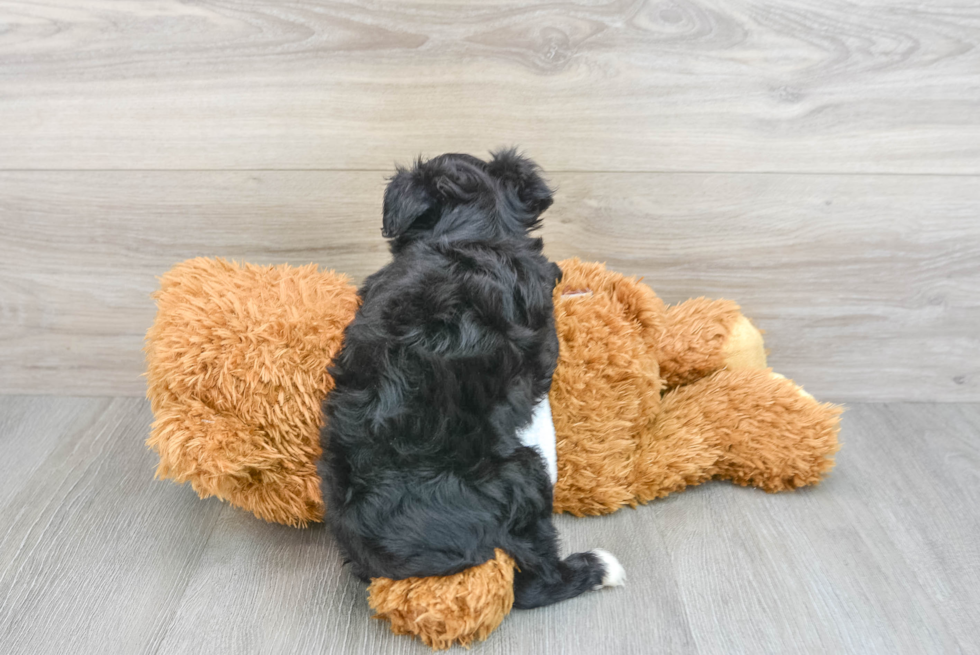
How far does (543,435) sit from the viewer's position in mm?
923

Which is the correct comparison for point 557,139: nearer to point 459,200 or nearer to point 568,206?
point 568,206

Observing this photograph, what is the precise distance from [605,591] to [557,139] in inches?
29.0

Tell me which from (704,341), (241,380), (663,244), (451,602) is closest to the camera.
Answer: (451,602)

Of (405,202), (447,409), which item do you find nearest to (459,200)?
(405,202)

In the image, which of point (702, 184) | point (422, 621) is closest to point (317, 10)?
point (702, 184)

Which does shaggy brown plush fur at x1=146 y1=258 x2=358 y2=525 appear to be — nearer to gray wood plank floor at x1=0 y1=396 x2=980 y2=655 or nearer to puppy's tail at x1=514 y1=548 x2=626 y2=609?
gray wood plank floor at x1=0 y1=396 x2=980 y2=655

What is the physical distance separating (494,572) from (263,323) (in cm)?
44

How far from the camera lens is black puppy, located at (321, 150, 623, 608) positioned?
0.82 metres

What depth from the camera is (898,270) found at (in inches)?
50.6

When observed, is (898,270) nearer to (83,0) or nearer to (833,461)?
(833,461)

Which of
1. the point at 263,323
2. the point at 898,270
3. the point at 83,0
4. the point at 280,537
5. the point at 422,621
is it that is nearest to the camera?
the point at 422,621

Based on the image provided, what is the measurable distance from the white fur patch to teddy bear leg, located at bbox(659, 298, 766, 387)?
0.29 m

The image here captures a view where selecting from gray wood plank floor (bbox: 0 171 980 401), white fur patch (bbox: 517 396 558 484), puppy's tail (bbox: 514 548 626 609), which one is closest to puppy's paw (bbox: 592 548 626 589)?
puppy's tail (bbox: 514 548 626 609)

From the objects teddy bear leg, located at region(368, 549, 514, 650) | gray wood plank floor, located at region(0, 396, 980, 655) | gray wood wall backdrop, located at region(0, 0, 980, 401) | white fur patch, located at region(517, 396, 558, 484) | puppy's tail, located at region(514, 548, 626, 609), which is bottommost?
gray wood plank floor, located at region(0, 396, 980, 655)
